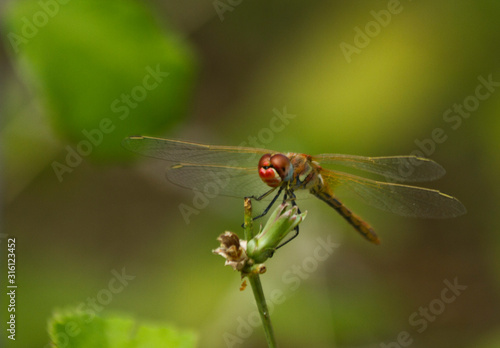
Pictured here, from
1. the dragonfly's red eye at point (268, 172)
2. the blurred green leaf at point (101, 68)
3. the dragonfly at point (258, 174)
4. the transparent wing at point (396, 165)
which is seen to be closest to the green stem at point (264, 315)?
the dragonfly's red eye at point (268, 172)

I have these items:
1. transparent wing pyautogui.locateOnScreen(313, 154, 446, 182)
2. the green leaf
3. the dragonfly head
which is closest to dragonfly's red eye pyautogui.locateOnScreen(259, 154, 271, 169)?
the dragonfly head


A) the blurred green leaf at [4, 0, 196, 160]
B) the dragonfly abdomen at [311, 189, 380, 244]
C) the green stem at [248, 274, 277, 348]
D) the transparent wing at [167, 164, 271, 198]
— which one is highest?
the blurred green leaf at [4, 0, 196, 160]

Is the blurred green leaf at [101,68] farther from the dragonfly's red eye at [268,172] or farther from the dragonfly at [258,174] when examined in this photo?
the dragonfly's red eye at [268,172]

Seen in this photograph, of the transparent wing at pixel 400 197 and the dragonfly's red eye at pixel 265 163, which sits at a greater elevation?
the dragonfly's red eye at pixel 265 163

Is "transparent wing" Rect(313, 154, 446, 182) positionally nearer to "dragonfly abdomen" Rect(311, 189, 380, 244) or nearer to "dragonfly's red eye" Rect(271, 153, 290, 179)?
"dragonfly abdomen" Rect(311, 189, 380, 244)

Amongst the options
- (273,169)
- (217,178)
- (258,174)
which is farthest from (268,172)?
(217,178)

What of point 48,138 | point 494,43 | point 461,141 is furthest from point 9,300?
point 494,43
